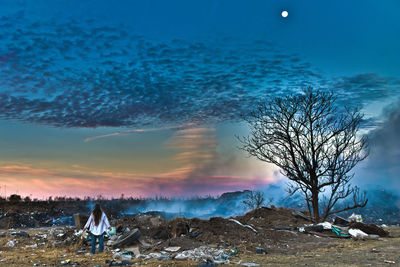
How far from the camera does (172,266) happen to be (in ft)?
30.0

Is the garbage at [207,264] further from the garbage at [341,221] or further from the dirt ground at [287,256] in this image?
the garbage at [341,221]

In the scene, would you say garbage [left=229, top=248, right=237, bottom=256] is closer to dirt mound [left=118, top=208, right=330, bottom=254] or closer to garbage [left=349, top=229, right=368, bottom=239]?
dirt mound [left=118, top=208, right=330, bottom=254]

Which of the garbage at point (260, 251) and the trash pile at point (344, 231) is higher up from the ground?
the trash pile at point (344, 231)

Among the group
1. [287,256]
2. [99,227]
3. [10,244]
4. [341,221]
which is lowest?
[287,256]

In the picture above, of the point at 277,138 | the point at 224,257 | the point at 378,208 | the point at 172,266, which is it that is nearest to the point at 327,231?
the point at 277,138

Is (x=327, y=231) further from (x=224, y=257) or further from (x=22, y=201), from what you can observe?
(x=22, y=201)

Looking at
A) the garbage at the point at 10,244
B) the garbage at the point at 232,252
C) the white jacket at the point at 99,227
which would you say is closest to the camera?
the garbage at the point at 232,252

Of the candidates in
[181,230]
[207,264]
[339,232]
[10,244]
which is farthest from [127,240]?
[339,232]

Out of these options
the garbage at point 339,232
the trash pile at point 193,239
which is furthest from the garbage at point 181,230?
the garbage at point 339,232

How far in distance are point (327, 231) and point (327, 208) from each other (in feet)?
12.7

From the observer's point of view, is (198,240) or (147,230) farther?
(147,230)

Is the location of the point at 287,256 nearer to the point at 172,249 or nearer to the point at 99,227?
the point at 172,249

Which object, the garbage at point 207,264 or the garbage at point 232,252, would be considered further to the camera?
the garbage at point 232,252

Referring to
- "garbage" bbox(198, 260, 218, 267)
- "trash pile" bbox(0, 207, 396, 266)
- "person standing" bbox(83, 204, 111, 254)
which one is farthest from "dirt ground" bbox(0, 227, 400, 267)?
"person standing" bbox(83, 204, 111, 254)
